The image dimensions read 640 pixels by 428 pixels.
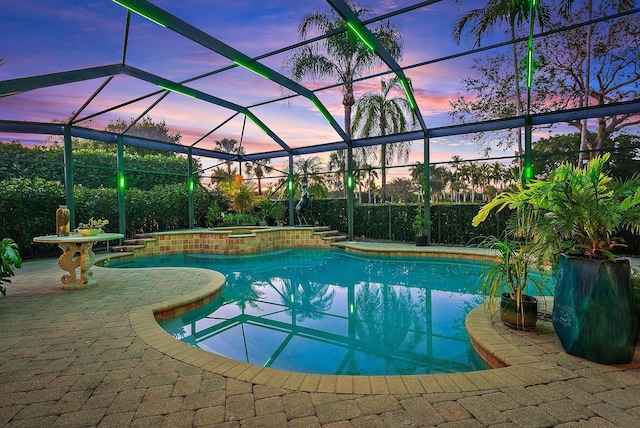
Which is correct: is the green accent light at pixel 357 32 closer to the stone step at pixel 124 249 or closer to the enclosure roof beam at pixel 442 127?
the enclosure roof beam at pixel 442 127

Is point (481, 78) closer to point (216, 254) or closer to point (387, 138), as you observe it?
point (387, 138)

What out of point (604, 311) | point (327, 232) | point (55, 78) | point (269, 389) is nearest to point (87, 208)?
point (55, 78)

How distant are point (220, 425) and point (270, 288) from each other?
13.9ft

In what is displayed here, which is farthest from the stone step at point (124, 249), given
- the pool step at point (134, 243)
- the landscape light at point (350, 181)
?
the landscape light at point (350, 181)

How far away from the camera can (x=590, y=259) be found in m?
2.51

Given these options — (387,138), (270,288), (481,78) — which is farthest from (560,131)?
(270,288)

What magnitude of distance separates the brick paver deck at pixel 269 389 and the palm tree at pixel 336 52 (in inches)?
443

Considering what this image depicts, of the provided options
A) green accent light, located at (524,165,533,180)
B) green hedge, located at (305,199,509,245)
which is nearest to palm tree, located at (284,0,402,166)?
green hedge, located at (305,199,509,245)

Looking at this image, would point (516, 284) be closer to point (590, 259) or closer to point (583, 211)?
point (590, 259)

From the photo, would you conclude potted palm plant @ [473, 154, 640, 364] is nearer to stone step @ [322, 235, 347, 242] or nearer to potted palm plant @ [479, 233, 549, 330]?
potted palm plant @ [479, 233, 549, 330]

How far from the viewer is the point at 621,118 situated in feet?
33.4

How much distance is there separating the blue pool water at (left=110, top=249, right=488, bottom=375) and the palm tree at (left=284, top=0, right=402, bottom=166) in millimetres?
8258

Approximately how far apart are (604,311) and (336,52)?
536 inches

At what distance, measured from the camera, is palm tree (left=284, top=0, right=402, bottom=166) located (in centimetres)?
1241
